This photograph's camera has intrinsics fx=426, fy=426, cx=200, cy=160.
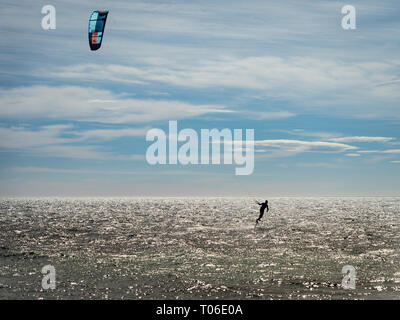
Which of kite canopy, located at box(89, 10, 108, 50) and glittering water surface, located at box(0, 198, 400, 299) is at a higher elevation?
kite canopy, located at box(89, 10, 108, 50)

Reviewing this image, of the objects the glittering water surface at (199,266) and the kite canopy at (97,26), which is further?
the glittering water surface at (199,266)

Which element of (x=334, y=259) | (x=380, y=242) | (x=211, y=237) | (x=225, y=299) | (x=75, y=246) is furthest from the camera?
(x=211, y=237)

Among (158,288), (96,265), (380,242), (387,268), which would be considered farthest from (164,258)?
(380,242)

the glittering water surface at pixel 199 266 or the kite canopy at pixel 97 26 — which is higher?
the kite canopy at pixel 97 26

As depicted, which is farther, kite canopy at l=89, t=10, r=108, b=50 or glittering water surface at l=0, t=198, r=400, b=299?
glittering water surface at l=0, t=198, r=400, b=299

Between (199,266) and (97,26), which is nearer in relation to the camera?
(97,26)

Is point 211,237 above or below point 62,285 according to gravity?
above

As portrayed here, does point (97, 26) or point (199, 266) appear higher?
point (97, 26)
